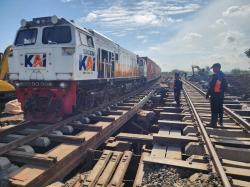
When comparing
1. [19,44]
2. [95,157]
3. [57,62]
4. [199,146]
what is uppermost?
[19,44]

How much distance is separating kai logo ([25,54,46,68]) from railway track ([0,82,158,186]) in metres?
2.02

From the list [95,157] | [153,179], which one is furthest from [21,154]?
[153,179]

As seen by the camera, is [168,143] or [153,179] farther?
[168,143]

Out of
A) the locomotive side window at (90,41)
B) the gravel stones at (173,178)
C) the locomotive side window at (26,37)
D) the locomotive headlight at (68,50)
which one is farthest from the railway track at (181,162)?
the locomotive side window at (26,37)

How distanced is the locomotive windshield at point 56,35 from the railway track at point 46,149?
106 inches

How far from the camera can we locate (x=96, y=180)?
4453 millimetres

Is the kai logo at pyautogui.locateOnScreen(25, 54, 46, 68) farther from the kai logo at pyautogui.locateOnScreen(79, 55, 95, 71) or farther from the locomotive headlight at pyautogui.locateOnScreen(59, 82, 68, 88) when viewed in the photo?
the kai logo at pyautogui.locateOnScreen(79, 55, 95, 71)

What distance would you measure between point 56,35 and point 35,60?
1.12m

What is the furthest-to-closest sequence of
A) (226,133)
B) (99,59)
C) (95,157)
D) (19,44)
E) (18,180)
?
(99,59) → (19,44) → (226,133) → (95,157) → (18,180)

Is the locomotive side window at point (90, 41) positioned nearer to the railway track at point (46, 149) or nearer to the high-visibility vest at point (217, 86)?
the railway track at point (46, 149)

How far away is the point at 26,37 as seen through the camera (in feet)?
29.6

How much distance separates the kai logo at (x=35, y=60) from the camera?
852 centimetres

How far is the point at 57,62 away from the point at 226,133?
563cm

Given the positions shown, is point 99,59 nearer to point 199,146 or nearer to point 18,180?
point 199,146
